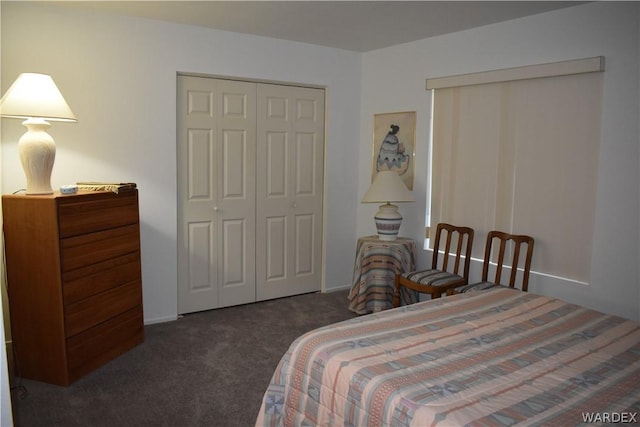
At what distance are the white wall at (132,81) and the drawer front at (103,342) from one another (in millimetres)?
463

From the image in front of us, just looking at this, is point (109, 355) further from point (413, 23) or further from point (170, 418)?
point (413, 23)

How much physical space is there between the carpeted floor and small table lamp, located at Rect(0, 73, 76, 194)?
3.80 ft

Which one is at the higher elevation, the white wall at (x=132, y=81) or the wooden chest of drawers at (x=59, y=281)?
the white wall at (x=132, y=81)

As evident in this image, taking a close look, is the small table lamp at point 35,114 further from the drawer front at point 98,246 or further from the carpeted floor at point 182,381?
the carpeted floor at point 182,381

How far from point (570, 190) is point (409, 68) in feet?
5.71

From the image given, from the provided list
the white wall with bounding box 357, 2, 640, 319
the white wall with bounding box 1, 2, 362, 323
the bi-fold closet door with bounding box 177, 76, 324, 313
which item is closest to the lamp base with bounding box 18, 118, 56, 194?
the white wall with bounding box 1, 2, 362, 323

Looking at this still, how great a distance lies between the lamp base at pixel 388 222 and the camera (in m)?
4.02

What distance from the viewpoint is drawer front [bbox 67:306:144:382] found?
282 centimetres

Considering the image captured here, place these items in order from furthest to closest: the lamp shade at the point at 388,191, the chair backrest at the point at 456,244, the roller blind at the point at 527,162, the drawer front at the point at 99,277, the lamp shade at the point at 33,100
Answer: the lamp shade at the point at 388,191
the chair backrest at the point at 456,244
the roller blind at the point at 527,162
the drawer front at the point at 99,277
the lamp shade at the point at 33,100

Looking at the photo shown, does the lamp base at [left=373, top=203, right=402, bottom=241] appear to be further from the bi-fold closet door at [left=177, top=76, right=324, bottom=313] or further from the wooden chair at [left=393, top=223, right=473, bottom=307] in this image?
the bi-fold closet door at [left=177, top=76, right=324, bottom=313]

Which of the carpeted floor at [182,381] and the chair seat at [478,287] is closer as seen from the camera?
the carpeted floor at [182,381]

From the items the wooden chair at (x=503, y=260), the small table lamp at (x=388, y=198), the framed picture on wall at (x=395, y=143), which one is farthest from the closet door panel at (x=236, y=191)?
the wooden chair at (x=503, y=260)

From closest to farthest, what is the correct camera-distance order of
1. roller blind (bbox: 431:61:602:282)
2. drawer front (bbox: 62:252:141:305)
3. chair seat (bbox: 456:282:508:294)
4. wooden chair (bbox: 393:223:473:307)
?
drawer front (bbox: 62:252:141:305) → roller blind (bbox: 431:61:602:282) → chair seat (bbox: 456:282:508:294) → wooden chair (bbox: 393:223:473:307)

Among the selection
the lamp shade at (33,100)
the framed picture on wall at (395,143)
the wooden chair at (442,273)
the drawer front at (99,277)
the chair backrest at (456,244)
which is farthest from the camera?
the framed picture on wall at (395,143)
